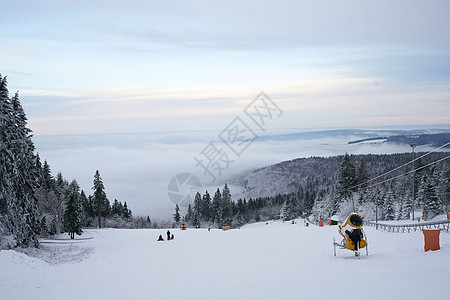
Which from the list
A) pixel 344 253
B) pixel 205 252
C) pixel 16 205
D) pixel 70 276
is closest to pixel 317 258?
pixel 344 253

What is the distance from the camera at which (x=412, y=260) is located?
1279 cm

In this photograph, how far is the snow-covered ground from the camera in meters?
9.91

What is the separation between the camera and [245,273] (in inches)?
599

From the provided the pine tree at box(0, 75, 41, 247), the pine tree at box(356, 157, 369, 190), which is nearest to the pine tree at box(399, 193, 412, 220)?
the pine tree at box(356, 157, 369, 190)

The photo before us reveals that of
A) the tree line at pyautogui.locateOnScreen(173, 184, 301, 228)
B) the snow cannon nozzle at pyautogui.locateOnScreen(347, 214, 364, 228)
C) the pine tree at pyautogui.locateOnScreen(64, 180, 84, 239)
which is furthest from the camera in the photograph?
the tree line at pyautogui.locateOnScreen(173, 184, 301, 228)

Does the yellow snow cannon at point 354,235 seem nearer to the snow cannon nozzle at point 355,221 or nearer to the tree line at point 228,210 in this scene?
the snow cannon nozzle at point 355,221

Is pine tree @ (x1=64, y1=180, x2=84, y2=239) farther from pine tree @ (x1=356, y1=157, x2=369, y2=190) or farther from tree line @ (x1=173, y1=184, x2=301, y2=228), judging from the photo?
pine tree @ (x1=356, y1=157, x2=369, y2=190)

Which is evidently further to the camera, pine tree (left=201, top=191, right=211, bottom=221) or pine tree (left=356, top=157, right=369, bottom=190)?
pine tree (left=201, top=191, right=211, bottom=221)

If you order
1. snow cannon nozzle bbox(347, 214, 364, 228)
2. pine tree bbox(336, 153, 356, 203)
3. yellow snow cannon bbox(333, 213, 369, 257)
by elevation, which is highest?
pine tree bbox(336, 153, 356, 203)

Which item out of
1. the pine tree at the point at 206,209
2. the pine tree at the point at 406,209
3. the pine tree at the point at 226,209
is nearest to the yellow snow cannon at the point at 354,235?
the pine tree at the point at 406,209

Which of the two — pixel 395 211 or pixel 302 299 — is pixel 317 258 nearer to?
pixel 302 299

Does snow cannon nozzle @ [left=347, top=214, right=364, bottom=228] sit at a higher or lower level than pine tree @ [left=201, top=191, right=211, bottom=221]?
higher

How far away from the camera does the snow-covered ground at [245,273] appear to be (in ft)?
32.5

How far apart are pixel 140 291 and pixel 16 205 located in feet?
66.6
